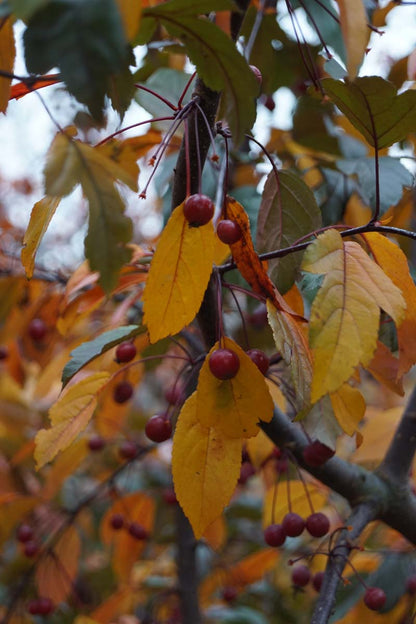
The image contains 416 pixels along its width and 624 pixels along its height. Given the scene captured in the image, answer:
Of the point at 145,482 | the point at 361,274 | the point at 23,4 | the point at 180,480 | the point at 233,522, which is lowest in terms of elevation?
the point at 233,522

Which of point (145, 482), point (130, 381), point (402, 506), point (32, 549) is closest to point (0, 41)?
point (130, 381)

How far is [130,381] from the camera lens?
114cm

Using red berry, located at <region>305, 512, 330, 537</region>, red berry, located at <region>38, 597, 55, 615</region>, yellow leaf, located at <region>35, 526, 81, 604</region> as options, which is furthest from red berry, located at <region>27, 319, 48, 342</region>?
red berry, located at <region>305, 512, 330, 537</region>

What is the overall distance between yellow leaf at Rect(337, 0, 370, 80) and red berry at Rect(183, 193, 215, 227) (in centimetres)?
17

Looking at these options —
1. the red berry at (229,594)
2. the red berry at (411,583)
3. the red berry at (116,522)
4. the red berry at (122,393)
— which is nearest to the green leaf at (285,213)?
the red berry at (122,393)

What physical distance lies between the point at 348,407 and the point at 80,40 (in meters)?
0.48

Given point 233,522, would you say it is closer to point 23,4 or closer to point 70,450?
point 70,450

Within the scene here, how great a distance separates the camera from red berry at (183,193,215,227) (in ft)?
1.91

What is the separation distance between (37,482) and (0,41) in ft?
5.50

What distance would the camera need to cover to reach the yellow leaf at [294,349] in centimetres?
57

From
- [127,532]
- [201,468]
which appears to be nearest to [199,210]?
[201,468]

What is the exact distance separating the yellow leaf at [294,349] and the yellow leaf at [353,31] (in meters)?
0.23

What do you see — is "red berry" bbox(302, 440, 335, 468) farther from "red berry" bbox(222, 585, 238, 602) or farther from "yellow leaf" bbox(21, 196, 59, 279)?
"red berry" bbox(222, 585, 238, 602)

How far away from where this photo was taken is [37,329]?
4.63ft
